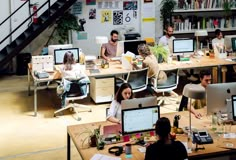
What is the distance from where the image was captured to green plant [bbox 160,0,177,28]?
11.8m

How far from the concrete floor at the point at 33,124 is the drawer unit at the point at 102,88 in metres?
0.16

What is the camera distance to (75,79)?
787 centimetres

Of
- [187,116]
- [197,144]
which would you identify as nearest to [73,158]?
[187,116]

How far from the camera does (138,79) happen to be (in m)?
8.34

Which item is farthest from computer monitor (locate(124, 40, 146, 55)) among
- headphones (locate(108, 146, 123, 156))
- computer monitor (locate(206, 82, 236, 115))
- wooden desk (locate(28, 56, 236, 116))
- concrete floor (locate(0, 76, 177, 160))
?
headphones (locate(108, 146, 123, 156))

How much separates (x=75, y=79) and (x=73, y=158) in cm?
200

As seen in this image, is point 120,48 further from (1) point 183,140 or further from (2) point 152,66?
(1) point 183,140

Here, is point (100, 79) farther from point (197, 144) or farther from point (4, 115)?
point (197, 144)

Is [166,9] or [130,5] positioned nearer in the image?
[166,9]

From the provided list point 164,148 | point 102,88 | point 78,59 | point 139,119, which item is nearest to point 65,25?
point 78,59

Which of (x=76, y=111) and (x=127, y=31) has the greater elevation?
(x=127, y=31)

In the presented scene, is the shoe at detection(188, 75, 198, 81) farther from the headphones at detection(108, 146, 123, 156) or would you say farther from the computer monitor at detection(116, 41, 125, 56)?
the headphones at detection(108, 146, 123, 156)

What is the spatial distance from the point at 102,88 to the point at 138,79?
32.9 inches

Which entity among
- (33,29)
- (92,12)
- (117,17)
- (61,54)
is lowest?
(61,54)
